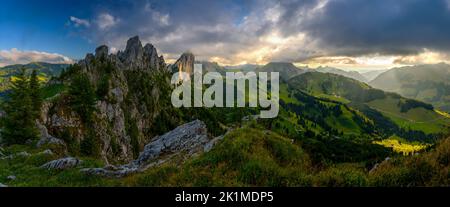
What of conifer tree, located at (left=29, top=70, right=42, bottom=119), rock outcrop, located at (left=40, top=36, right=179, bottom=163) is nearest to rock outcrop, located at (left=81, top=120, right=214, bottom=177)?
rock outcrop, located at (left=40, top=36, right=179, bottom=163)

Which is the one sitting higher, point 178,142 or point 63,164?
point 178,142

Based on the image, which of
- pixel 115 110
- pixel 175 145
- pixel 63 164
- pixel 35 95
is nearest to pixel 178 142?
pixel 175 145

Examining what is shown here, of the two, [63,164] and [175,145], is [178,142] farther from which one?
[63,164]

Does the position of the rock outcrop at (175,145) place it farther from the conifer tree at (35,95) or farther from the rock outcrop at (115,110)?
the conifer tree at (35,95)

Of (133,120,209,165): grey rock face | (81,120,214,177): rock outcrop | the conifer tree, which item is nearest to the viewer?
(81,120,214,177): rock outcrop

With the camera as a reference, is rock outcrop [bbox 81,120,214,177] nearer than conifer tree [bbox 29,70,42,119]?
Yes

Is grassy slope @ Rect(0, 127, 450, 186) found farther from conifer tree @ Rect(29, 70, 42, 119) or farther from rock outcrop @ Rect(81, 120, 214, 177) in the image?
conifer tree @ Rect(29, 70, 42, 119)

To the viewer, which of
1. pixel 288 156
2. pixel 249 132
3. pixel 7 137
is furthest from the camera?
pixel 7 137
